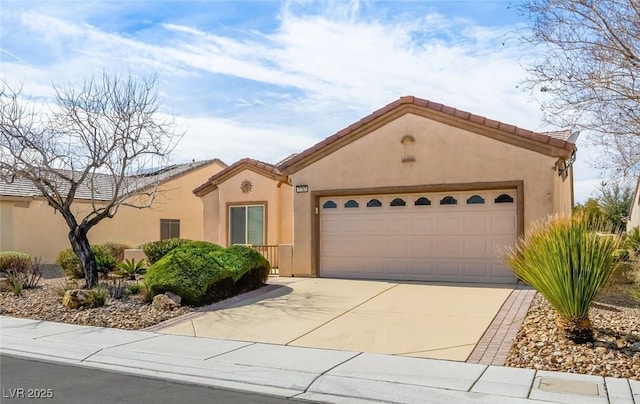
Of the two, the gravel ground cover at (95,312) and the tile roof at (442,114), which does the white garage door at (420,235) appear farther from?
the gravel ground cover at (95,312)

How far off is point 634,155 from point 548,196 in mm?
2250

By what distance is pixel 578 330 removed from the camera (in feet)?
25.2

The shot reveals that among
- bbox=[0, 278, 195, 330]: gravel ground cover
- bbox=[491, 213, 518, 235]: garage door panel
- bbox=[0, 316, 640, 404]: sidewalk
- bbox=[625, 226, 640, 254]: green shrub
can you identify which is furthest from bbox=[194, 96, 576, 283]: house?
bbox=[0, 316, 640, 404]: sidewalk

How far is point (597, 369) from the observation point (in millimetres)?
6828

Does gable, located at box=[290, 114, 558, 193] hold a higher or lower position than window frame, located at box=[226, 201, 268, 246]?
higher

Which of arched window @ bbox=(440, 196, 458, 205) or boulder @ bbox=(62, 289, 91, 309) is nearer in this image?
boulder @ bbox=(62, 289, 91, 309)

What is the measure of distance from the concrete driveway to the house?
1.23 m

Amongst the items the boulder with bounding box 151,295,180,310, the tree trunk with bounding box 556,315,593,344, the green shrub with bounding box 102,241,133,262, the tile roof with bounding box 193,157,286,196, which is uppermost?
the tile roof with bounding box 193,157,286,196

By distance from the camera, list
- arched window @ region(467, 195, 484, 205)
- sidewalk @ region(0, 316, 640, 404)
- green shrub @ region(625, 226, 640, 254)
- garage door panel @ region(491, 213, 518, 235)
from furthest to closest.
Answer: green shrub @ region(625, 226, 640, 254) → arched window @ region(467, 195, 484, 205) → garage door panel @ region(491, 213, 518, 235) → sidewalk @ region(0, 316, 640, 404)

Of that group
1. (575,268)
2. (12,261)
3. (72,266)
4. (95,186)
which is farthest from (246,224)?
(575,268)

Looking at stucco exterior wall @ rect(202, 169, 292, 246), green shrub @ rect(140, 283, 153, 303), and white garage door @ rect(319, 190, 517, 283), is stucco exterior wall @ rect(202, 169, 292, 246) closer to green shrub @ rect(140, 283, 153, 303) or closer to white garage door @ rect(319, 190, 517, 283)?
white garage door @ rect(319, 190, 517, 283)

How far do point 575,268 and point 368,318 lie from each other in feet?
12.3

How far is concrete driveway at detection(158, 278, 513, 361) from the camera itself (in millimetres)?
8492

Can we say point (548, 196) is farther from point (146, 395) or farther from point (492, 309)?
point (146, 395)
